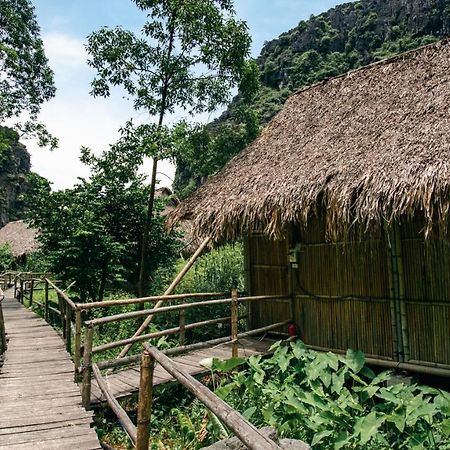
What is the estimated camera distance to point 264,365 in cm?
484

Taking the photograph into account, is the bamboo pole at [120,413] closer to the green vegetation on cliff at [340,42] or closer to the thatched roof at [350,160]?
the thatched roof at [350,160]

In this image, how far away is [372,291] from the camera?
17.0 ft

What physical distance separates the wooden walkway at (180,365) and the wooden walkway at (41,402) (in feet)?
1.10

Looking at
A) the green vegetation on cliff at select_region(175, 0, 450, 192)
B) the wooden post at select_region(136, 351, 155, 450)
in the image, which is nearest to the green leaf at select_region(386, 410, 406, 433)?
the wooden post at select_region(136, 351, 155, 450)

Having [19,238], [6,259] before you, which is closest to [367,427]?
[6,259]

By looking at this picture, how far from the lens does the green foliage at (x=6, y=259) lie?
24.3 meters

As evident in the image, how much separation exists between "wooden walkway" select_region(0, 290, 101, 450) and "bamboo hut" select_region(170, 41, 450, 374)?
245 centimetres

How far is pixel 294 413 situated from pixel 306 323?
2.41 m

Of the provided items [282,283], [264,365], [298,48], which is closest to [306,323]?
[282,283]

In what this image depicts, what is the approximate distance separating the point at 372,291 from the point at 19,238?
81.9 ft

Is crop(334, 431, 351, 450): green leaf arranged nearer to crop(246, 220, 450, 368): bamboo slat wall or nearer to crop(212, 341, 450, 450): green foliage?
crop(212, 341, 450, 450): green foliage

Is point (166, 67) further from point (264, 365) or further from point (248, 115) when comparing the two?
point (264, 365)

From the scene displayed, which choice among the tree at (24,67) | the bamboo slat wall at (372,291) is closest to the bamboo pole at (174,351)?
the bamboo slat wall at (372,291)

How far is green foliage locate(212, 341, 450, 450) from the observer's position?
10.8 ft
